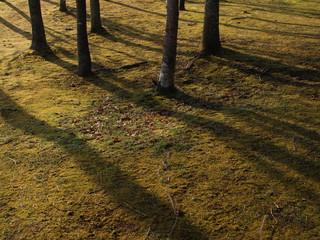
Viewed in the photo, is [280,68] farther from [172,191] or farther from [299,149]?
[172,191]

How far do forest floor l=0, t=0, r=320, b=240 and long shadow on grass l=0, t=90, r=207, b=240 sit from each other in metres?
0.02

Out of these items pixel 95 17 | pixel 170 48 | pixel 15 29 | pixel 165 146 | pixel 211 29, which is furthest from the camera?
pixel 15 29

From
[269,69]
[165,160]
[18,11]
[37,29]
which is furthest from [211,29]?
[18,11]

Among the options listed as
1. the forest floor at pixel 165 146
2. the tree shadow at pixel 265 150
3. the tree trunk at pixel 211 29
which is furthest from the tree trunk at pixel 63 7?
the tree shadow at pixel 265 150

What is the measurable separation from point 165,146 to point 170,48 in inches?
137

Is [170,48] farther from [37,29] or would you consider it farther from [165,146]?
[37,29]

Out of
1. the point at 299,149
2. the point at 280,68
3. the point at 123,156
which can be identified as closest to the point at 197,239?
the point at 123,156

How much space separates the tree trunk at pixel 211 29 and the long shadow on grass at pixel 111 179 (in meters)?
6.69

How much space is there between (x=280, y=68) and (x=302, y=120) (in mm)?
3612

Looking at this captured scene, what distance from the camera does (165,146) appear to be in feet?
21.6

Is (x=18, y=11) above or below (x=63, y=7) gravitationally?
below

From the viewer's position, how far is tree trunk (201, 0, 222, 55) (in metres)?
11.2

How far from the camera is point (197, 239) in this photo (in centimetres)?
430

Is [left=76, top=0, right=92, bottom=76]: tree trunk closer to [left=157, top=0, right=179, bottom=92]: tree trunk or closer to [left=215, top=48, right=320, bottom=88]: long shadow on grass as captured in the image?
[left=157, top=0, right=179, bottom=92]: tree trunk
